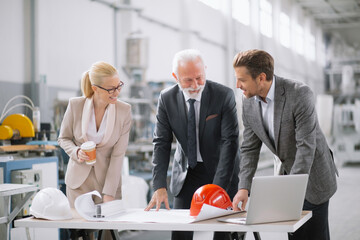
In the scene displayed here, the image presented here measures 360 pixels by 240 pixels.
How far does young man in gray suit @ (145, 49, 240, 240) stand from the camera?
2.28 metres

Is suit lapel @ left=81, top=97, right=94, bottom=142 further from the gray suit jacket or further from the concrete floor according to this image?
the concrete floor

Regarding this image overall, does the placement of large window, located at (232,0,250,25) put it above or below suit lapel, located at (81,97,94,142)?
above

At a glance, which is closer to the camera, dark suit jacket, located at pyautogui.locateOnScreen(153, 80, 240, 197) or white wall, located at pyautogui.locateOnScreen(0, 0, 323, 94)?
dark suit jacket, located at pyautogui.locateOnScreen(153, 80, 240, 197)

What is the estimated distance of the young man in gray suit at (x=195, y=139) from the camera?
2.28m

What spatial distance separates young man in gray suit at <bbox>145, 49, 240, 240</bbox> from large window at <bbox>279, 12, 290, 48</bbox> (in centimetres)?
1283

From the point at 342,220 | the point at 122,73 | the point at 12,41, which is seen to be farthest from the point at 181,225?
the point at 122,73

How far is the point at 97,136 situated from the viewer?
2.37m

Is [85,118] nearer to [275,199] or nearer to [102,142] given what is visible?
[102,142]

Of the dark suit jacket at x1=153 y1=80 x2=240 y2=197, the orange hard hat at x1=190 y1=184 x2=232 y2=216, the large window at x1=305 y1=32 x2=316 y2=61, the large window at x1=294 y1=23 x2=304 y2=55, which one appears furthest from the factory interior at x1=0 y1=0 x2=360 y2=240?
the large window at x1=305 y1=32 x2=316 y2=61

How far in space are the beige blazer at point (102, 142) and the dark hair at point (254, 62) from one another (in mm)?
696

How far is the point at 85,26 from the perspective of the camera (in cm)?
619

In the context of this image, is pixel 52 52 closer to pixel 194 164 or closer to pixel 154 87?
pixel 154 87

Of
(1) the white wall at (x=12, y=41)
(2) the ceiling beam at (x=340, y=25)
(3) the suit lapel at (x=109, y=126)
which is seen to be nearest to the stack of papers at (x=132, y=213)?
(3) the suit lapel at (x=109, y=126)

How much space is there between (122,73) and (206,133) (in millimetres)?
4666
